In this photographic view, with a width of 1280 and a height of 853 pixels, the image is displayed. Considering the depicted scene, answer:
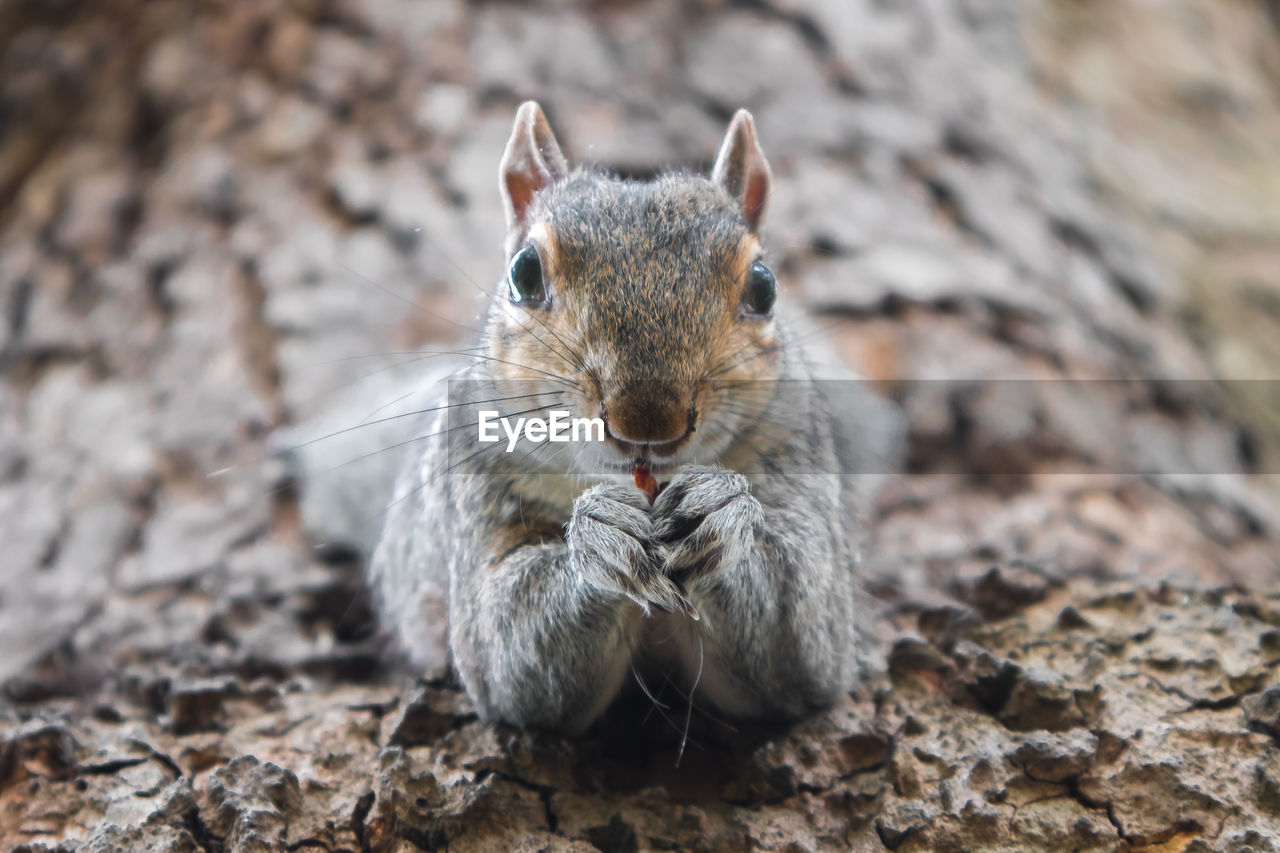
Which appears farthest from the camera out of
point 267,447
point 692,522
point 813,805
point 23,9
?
point 23,9

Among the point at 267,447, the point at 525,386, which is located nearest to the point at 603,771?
the point at 525,386

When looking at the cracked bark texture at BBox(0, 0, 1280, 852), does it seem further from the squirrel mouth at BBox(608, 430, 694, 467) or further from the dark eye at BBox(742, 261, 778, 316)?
the dark eye at BBox(742, 261, 778, 316)

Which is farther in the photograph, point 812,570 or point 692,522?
point 812,570

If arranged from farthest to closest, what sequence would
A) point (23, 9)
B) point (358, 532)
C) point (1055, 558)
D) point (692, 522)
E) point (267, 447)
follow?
point (23, 9)
point (267, 447)
point (358, 532)
point (1055, 558)
point (692, 522)

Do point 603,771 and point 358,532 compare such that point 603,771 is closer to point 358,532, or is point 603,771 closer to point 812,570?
point 812,570

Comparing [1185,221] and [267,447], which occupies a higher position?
[1185,221]
